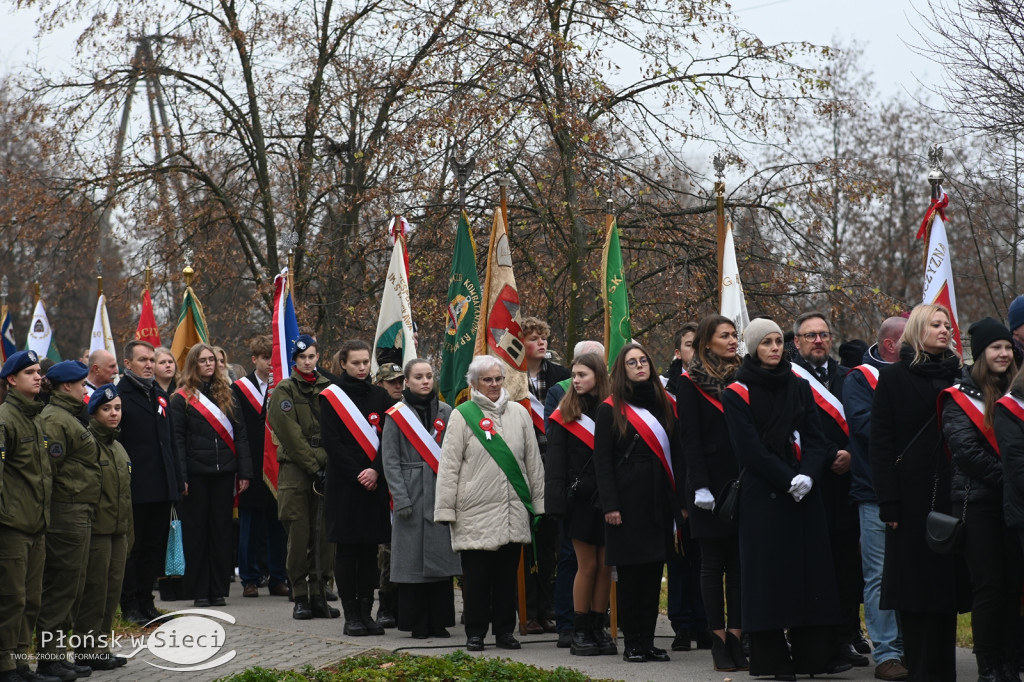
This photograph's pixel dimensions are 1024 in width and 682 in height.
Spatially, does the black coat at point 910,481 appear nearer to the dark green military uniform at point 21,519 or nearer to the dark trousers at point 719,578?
the dark trousers at point 719,578

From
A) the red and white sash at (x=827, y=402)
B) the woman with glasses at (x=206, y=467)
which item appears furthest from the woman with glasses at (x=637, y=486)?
the woman with glasses at (x=206, y=467)

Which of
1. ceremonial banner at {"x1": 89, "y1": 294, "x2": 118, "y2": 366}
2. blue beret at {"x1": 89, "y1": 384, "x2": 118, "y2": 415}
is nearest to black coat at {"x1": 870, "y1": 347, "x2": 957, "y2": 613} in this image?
blue beret at {"x1": 89, "y1": 384, "x2": 118, "y2": 415}

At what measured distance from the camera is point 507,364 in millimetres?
10203

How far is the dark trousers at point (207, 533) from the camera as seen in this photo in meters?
11.0

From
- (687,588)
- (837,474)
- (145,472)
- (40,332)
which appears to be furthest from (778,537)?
(40,332)

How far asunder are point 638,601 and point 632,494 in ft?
2.37

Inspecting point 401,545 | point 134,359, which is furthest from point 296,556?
point 134,359

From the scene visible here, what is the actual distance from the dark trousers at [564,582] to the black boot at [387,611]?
4.84 ft

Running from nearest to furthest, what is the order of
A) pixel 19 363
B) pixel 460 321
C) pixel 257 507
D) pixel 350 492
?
pixel 19 363 → pixel 350 492 → pixel 460 321 → pixel 257 507

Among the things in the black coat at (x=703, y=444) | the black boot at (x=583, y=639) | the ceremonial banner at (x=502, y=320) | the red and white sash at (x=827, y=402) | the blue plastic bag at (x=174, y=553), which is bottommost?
the black boot at (x=583, y=639)

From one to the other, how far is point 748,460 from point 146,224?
14.0m

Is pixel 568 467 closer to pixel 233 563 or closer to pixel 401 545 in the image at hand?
pixel 401 545

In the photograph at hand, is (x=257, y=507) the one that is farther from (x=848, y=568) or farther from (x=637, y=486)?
(x=848, y=568)

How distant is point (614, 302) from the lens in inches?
417
